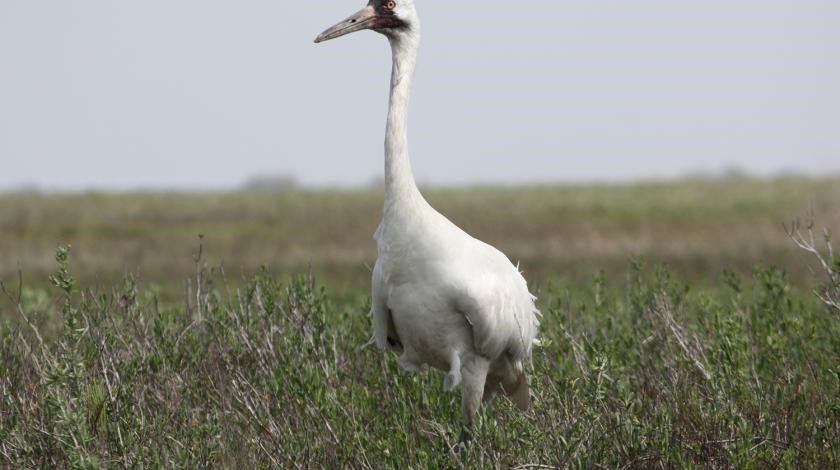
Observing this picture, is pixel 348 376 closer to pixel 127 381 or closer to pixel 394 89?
pixel 127 381

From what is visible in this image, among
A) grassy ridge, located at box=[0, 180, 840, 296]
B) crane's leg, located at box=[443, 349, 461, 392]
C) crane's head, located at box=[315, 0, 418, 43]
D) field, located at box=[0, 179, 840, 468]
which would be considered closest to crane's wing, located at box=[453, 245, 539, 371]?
crane's leg, located at box=[443, 349, 461, 392]

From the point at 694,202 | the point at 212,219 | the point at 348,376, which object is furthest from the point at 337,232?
the point at 348,376

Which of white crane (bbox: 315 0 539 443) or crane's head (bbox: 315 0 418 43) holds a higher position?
crane's head (bbox: 315 0 418 43)

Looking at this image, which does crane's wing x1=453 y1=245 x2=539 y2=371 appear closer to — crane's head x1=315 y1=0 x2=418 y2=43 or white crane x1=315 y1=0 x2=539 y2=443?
white crane x1=315 y1=0 x2=539 y2=443

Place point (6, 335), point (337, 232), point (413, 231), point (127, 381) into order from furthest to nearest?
point (337, 232), point (6, 335), point (127, 381), point (413, 231)

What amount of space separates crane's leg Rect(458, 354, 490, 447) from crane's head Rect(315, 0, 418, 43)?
5.59ft

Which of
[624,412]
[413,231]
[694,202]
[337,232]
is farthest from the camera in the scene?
[694,202]

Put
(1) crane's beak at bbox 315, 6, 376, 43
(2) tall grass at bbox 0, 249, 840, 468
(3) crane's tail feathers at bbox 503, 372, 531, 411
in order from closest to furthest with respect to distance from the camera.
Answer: (2) tall grass at bbox 0, 249, 840, 468 < (1) crane's beak at bbox 315, 6, 376, 43 < (3) crane's tail feathers at bbox 503, 372, 531, 411

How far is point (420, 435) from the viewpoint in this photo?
17.2 ft

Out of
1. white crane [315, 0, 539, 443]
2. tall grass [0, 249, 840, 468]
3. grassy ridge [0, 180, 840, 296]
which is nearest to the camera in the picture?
tall grass [0, 249, 840, 468]

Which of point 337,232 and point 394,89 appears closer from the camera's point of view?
point 394,89

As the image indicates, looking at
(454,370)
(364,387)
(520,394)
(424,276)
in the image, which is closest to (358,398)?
(364,387)

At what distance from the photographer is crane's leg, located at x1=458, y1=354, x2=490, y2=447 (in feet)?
17.4

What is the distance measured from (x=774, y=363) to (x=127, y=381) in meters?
3.64
